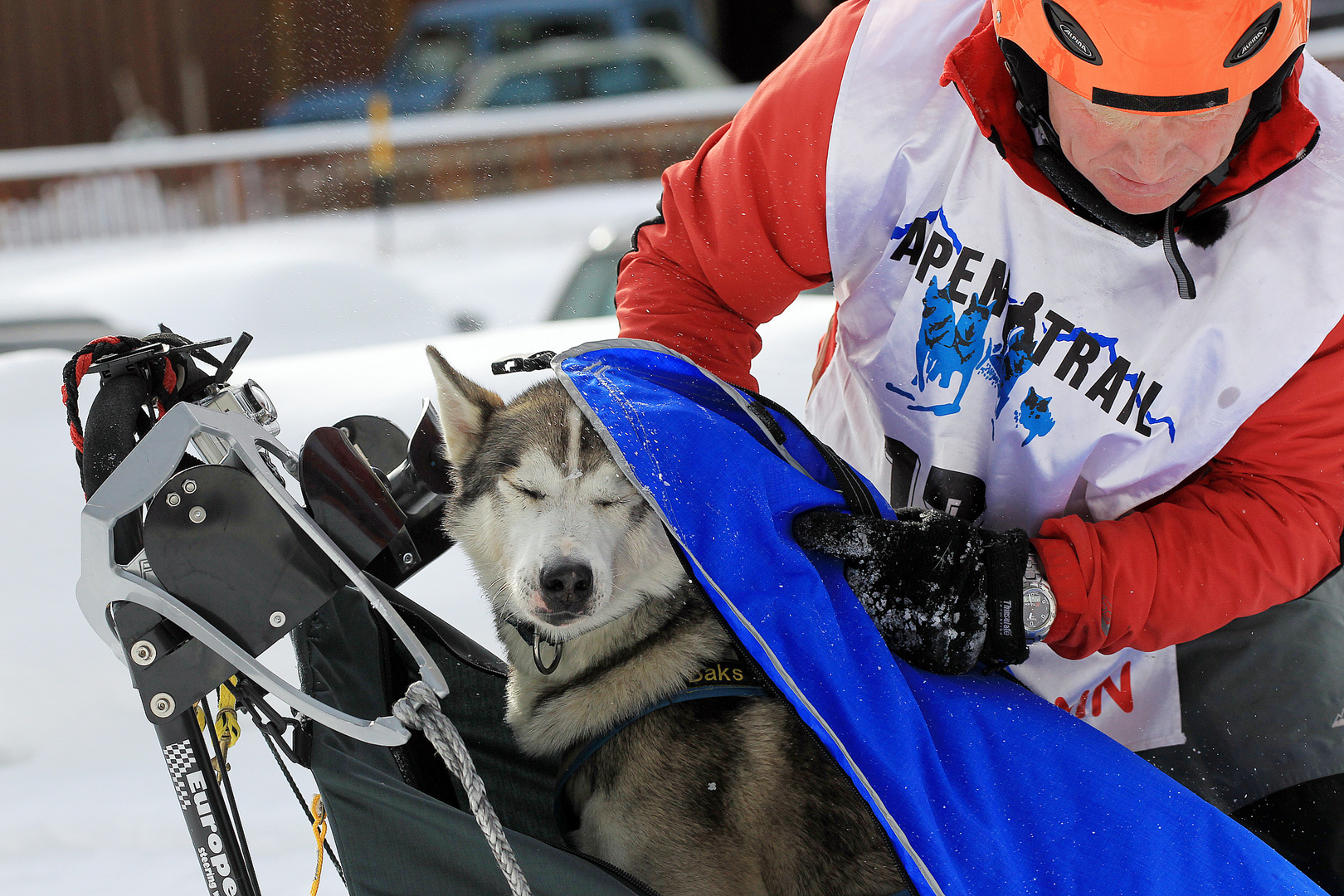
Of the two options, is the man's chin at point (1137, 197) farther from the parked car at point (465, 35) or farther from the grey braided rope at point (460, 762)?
the parked car at point (465, 35)

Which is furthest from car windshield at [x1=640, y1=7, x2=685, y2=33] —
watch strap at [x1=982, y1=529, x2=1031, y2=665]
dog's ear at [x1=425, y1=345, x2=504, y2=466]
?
watch strap at [x1=982, y1=529, x2=1031, y2=665]

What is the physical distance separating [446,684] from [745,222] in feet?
2.61

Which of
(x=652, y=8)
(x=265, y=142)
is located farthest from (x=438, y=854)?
(x=652, y=8)

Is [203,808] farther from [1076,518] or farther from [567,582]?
[1076,518]

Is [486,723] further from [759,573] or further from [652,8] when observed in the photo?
[652,8]

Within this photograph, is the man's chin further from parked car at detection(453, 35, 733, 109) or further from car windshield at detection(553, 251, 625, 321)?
parked car at detection(453, 35, 733, 109)

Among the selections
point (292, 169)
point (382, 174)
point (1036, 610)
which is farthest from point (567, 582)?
point (292, 169)

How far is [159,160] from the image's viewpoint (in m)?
9.75

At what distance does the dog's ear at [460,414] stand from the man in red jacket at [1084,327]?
0.85 ft

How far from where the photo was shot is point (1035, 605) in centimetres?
137

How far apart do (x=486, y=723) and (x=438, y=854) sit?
1.53ft

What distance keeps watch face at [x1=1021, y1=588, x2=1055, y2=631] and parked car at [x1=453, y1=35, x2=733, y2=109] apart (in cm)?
953

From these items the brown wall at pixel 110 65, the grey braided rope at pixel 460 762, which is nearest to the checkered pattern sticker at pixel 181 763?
the grey braided rope at pixel 460 762

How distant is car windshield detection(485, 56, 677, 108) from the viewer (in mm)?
10227
